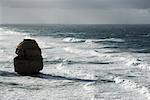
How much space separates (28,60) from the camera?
82.5 ft

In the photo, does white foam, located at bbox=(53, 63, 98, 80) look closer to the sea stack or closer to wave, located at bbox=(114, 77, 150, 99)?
wave, located at bbox=(114, 77, 150, 99)

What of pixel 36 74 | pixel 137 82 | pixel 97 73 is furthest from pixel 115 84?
pixel 36 74

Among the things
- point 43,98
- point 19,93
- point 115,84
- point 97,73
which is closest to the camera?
point 43,98

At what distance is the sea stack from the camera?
25.2 meters

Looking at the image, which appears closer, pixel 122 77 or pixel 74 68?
pixel 122 77

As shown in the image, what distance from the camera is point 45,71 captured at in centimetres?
2775

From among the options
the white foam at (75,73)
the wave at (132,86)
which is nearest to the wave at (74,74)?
the white foam at (75,73)

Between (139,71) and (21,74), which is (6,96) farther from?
(139,71)

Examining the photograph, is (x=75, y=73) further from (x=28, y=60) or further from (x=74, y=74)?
(x=28, y=60)

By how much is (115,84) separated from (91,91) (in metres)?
2.97

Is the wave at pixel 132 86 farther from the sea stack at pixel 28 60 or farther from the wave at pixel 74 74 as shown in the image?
the sea stack at pixel 28 60

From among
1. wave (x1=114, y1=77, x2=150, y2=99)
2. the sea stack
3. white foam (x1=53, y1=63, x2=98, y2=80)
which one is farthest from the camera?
white foam (x1=53, y1=63, x2=98, y2=80)

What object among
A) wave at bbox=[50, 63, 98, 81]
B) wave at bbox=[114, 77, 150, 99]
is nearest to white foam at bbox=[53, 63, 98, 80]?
wave at bbox=[50, 63, 98, 81]

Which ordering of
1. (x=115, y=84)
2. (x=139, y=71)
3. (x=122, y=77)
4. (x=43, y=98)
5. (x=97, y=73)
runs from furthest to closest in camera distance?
(x=139, y=71) → (x=97, y=73) → (x=122, y=77) → (x=115, y=84) → (x=43, y=98)
